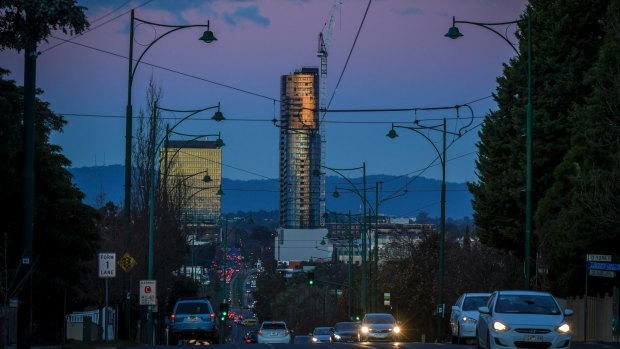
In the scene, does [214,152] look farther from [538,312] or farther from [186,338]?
[538,312]

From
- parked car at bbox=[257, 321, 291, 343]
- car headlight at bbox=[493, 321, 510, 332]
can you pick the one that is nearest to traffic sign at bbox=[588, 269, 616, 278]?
car headlight at bbox=[493, 321, 510, 332]

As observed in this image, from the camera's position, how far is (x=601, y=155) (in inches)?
1647

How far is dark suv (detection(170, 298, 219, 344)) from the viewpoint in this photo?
4266 centimetres

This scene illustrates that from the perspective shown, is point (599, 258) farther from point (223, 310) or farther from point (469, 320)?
point (223, 310)

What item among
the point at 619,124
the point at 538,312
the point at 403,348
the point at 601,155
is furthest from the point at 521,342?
the point at 601,155

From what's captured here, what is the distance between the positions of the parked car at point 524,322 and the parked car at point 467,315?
30.2ft

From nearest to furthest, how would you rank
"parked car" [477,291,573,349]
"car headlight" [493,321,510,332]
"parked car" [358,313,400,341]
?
"parked car" [477,291,573,349], "car headlight" [493,321,510,332], "parked car" [358,313,400,341]

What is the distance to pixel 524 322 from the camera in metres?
24.1

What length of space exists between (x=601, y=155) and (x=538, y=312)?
59.9ft

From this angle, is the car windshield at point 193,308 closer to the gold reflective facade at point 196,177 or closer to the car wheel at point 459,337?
the car wheel at point 459,337

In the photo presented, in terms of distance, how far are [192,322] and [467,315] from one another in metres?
Result: 11.9

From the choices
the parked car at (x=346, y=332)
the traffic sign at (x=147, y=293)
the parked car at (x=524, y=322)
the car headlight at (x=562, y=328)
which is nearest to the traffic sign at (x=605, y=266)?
the parked car at (x=524, y=322)

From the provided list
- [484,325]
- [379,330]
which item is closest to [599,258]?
[379,330]

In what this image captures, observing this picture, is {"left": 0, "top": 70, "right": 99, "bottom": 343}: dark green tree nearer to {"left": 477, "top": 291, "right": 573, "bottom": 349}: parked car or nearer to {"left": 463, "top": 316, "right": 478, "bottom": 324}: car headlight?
{"left": 463, "top": 316, "right": 478, "bottom": 324}: car headlight
